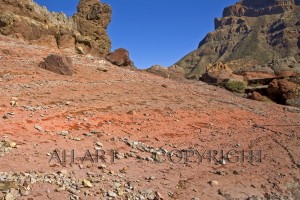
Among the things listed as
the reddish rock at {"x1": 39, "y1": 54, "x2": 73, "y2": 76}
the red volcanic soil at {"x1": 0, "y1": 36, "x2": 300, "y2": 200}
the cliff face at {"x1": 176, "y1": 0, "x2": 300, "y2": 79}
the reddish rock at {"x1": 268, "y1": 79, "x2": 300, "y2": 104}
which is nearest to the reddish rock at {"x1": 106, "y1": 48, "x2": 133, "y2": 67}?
the red volcanic soil at {"x1": 0, "y1": 36, "x2": 300, "y2": 200}

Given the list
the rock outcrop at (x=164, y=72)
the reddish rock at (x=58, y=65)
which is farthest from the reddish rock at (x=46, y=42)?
the rock outcrop at (x=164, y=72)

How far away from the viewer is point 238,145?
11039mm

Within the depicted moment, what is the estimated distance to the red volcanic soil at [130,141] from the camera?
6984mm

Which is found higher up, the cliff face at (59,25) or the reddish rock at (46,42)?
the cliff face at (59,25)

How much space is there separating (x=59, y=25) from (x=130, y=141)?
2378cm

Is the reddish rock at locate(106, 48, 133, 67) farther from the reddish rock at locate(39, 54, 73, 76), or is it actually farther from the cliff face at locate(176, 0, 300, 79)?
the cliff face at locate(176, 0, 300, 79)

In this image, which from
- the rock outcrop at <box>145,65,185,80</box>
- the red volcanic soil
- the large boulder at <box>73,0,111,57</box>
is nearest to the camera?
the red volcanic soil

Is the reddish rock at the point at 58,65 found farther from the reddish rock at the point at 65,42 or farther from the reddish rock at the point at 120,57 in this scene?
the reddish rock at the point at 120,57

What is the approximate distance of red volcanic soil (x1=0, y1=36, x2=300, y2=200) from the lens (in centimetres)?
698

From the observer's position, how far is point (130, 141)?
974cm

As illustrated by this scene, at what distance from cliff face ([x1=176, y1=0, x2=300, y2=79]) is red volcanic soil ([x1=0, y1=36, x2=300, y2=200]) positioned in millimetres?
96463

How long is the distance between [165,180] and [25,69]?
10.3 metres

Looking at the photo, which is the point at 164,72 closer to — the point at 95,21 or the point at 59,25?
the point at 95,21

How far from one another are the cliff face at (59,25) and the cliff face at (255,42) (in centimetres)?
7764
